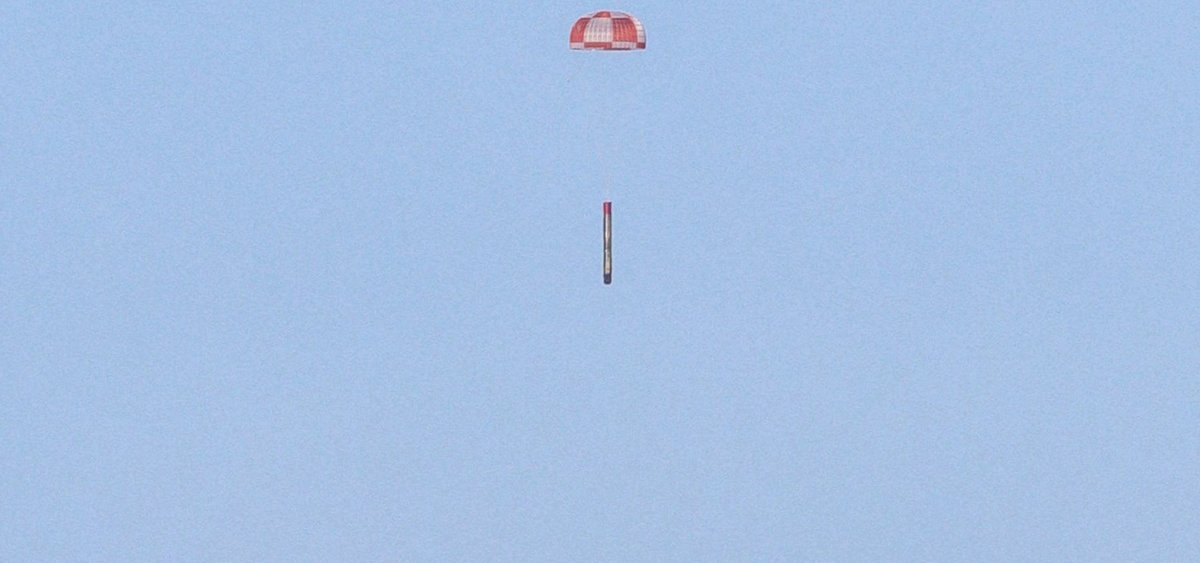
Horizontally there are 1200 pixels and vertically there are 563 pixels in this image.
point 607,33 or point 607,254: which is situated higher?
point 607,33

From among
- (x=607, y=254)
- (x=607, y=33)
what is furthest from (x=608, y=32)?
(x=607, y=254)

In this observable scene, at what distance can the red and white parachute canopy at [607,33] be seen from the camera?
124 feet

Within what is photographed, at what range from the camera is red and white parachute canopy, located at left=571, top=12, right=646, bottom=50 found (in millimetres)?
37938

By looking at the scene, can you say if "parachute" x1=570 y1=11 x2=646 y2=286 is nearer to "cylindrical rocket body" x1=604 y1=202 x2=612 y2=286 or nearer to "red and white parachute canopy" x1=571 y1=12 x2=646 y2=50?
"red and white parachute canopy" x1=571 y1=12 x2=646 y2=50

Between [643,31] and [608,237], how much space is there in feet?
11.1

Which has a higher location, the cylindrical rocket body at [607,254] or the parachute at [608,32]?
the parachute at [608,32]

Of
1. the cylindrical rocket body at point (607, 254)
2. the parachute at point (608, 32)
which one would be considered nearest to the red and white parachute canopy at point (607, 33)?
the parachute at point (608, 32)

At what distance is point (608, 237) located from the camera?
3941cm

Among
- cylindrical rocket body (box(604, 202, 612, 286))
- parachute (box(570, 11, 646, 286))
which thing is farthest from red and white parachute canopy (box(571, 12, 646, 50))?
cylindrical rocket body (box(604, 202, 612, 286))

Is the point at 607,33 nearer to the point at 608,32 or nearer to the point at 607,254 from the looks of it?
the point at 608,32

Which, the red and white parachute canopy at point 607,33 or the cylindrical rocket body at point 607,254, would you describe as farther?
the cylindrical rocket body at point 607,254

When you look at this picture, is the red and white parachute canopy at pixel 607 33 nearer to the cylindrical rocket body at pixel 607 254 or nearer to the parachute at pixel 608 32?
the parachute at pixel 608 32

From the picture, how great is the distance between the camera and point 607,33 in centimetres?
3794

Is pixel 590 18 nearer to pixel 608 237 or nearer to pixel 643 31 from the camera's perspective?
pixel 643 31
